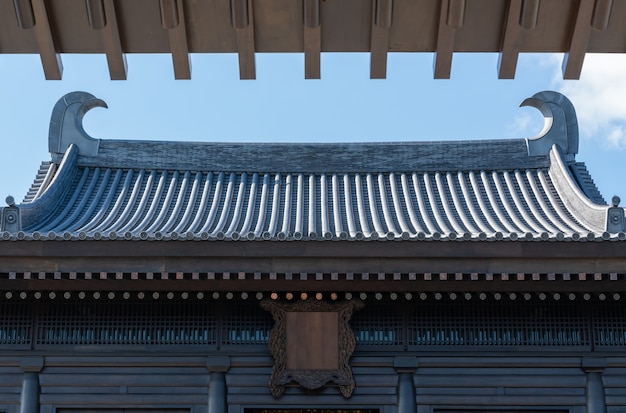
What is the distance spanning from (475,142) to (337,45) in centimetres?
1127

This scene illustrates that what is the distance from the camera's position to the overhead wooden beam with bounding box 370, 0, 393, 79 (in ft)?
13.3

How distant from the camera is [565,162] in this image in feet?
47.5

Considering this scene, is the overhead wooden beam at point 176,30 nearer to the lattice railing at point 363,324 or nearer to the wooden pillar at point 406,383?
the lattice railing at point 363,324

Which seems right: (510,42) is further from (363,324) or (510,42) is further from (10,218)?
(10,218)

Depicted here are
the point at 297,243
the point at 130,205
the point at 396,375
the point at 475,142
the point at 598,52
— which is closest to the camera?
the point at 598,52

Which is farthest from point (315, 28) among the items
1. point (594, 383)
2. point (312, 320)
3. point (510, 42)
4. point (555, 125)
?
point (555, 125)

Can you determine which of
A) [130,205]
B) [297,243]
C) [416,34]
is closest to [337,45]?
[416,34]

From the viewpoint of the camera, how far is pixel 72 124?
15.1m

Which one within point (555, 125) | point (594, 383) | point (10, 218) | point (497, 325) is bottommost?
point (594, 383)

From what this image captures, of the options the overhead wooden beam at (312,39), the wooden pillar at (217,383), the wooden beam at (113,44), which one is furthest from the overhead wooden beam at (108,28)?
the wooden pillar at (217,383)

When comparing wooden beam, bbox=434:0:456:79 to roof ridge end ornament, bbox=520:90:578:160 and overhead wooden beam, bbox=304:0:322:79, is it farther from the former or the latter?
roof ridge end ornament, bbox=520:90:578:160

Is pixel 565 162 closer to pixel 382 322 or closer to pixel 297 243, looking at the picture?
pixel 382 322

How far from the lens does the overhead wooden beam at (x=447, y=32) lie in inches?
160

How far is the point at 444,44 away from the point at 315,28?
A: 563 mm
